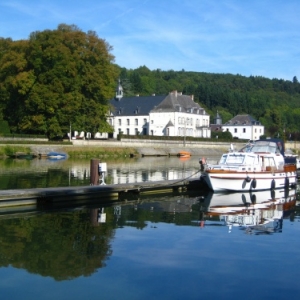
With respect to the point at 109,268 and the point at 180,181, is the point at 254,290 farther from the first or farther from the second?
the point at 180,181

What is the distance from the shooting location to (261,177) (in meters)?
32.7

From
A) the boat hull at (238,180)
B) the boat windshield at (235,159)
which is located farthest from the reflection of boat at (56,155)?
the boat windshield at (235,159)

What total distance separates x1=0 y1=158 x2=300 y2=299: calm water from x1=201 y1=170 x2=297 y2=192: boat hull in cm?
549

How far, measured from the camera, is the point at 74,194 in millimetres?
25625

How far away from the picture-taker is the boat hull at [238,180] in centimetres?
3089

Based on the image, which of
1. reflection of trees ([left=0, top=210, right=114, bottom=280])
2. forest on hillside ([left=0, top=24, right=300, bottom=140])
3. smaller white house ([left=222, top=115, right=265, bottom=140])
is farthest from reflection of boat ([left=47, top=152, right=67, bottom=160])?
smaller white house ([left=222, top=115, right=265, bottom=140])

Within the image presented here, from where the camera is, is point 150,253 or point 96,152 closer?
point 150,253

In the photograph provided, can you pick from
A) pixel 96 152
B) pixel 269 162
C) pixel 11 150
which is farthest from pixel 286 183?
pixel 96 152

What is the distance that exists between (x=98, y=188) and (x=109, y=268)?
13049 millimetres

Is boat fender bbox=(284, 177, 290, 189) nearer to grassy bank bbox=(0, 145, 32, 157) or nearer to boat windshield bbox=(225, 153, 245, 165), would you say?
boat windshield bbox=(225, 153, 245, 165)

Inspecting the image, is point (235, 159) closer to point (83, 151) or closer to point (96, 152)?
point (83, 151)

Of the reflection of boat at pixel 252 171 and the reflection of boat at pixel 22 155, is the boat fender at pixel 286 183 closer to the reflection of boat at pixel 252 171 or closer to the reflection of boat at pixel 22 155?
the reflection of boat at pixel 252 171

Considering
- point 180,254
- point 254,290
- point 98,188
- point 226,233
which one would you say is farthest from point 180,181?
point 254,290

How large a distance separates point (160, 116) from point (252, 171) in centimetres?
8402
